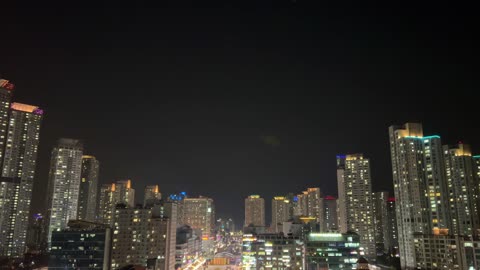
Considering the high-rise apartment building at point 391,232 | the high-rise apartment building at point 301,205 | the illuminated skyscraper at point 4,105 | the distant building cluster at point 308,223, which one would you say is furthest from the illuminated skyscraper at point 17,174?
the high-rise apartment building at point 391,232

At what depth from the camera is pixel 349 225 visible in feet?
394

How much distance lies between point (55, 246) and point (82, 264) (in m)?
5.89

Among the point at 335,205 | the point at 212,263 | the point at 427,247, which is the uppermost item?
the point at 335,205

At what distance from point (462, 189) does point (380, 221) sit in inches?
1616

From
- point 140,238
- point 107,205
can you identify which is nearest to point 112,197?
point 107,205

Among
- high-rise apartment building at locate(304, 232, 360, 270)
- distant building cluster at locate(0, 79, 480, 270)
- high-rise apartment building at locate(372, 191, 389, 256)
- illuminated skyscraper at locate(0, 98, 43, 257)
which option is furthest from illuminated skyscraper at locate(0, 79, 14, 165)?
high-rise apartment building at locate(372, 191, 389, 256)

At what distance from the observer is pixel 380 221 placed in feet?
412

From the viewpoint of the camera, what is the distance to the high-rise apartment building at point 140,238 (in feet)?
283

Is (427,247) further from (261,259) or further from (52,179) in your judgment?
(52,179)

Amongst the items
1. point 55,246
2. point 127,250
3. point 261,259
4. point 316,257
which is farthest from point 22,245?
point 316,257

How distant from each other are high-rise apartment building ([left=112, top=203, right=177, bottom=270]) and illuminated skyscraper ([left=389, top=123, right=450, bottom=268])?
5179cm

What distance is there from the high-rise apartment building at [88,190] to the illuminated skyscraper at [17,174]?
33189 mm

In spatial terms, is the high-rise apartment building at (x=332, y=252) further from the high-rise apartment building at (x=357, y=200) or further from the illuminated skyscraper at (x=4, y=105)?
the illuminated skyscraper at (x=4, y=105)

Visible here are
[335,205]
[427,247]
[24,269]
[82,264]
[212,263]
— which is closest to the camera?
[82,264]
